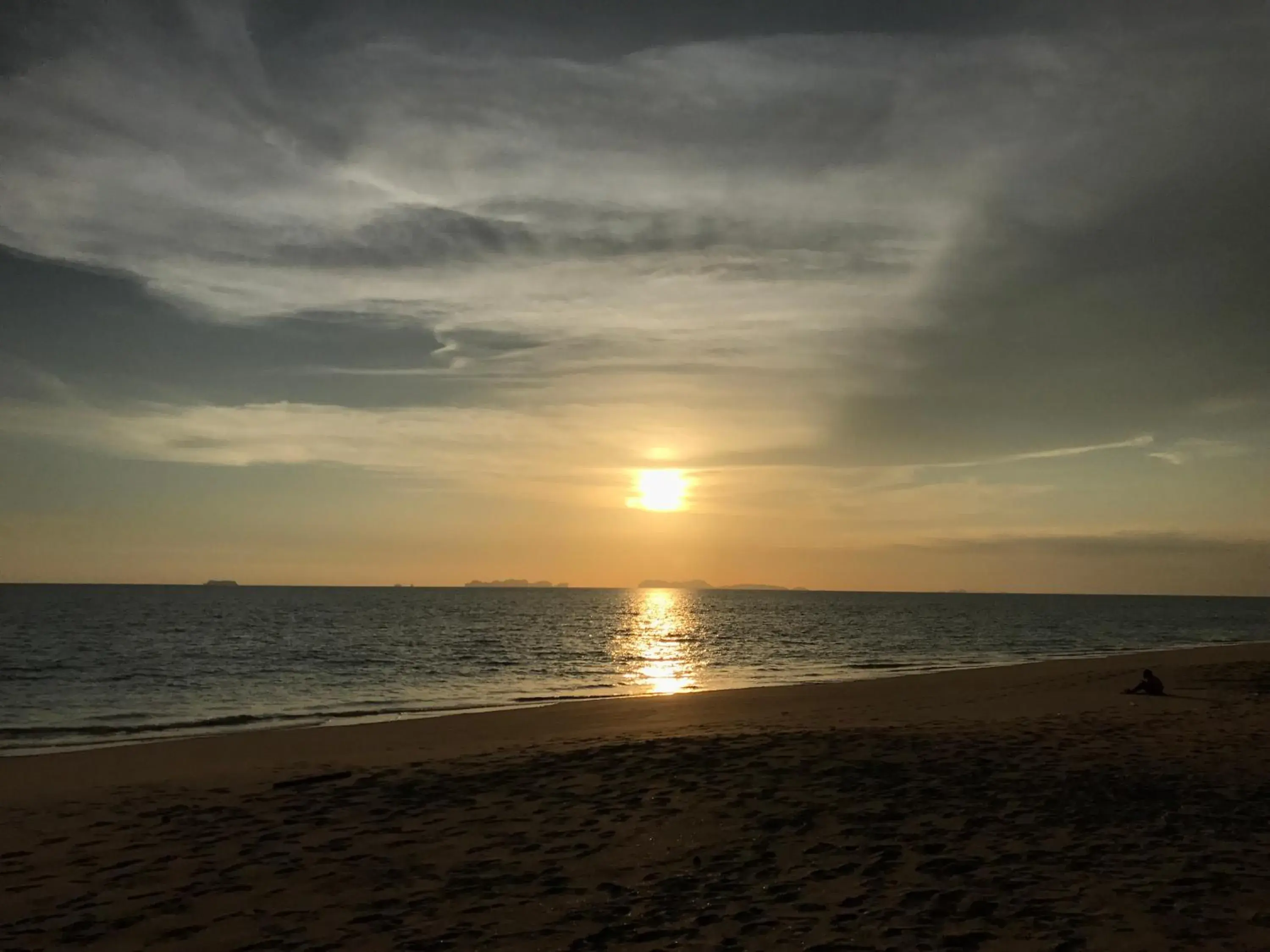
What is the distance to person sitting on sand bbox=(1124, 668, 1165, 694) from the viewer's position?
23422 millimetres

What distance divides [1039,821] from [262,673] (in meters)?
38.4

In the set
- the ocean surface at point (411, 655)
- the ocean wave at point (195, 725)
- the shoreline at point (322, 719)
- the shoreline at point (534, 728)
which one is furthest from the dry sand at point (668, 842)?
the ocean surface at point (411, 655)

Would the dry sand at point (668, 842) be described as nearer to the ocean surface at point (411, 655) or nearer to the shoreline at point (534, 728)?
the shoreline at point (534, 728)

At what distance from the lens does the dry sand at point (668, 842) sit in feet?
24.0

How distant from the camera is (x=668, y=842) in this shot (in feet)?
32.1

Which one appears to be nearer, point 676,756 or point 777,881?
point 777,881

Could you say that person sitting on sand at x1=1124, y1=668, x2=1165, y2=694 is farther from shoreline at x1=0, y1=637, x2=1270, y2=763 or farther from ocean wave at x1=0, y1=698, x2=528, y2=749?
ocean wave at x1=0, y1=698, x2=528, y2=749

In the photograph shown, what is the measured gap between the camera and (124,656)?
158 ft

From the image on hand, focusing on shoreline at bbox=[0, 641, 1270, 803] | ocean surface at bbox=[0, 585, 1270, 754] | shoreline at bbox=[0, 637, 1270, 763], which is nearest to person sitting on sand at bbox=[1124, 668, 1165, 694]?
shoreline at bbox=[0, 641, 1270, 803]

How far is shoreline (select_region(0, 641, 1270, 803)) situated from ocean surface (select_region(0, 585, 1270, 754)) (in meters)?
4.45

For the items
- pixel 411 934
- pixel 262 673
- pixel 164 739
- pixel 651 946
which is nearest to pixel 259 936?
pixel 411 934

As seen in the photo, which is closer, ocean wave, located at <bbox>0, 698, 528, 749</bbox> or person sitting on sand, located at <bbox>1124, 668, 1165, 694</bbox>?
ocean wave, located at <bbox>0, 698, 528, 749</bbox>

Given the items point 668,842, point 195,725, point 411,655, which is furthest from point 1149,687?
point 411,655

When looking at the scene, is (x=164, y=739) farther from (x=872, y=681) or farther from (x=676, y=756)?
(x=872, y=681)
